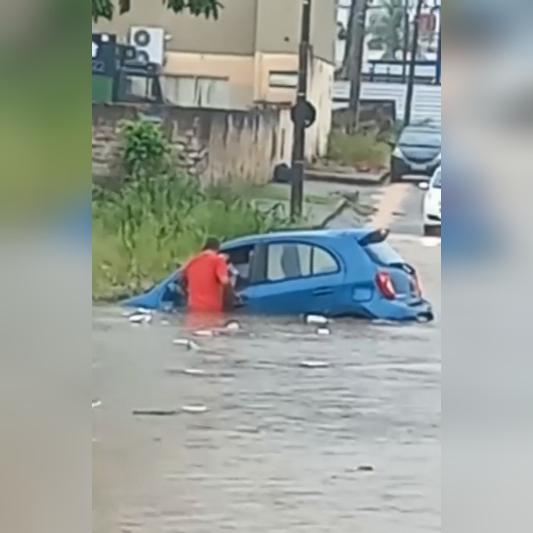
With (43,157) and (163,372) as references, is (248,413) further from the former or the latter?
(43,157)

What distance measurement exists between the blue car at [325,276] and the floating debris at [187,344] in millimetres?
79

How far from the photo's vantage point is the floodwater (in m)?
1.39

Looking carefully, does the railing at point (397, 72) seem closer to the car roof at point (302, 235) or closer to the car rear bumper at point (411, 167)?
the car rear bumper at point (411, 167)

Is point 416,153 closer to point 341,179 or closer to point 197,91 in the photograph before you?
point 341,179

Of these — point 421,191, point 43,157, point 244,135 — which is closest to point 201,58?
point 244,135

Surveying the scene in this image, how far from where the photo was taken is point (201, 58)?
140cm

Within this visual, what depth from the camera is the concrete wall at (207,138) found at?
4.59ft

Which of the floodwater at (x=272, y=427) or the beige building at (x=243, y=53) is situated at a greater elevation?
the beige building at (x=243, y=53)

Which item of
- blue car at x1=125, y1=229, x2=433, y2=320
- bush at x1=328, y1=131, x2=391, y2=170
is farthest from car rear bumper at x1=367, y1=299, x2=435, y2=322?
bush at x1=328, y1=131, x2=391, y2=170

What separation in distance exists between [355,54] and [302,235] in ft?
0.94

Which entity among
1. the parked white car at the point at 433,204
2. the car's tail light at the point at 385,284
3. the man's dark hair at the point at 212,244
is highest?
the parked white car at the point at 433,204

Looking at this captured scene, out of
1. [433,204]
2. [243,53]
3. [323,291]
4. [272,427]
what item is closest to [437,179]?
[433,204]

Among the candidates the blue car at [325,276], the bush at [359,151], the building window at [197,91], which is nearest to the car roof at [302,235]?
the blue car at [325,276]

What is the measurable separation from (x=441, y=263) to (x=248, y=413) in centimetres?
37
